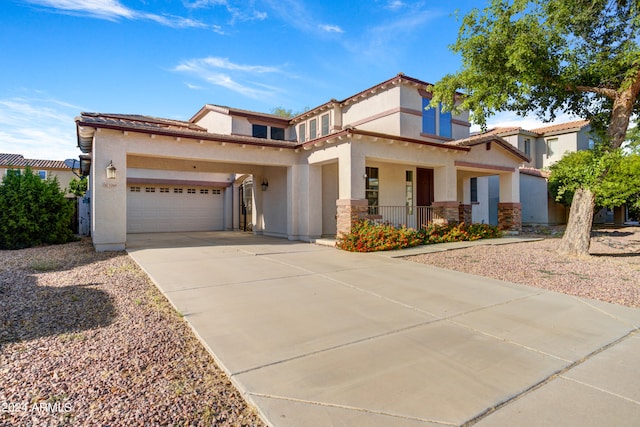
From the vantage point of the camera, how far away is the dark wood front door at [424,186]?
14820mm

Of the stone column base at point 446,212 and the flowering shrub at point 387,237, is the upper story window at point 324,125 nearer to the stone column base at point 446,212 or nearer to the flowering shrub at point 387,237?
the stone column base at point 446,212

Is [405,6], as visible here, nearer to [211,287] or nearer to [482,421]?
[211,287]

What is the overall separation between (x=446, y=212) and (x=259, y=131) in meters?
9.30

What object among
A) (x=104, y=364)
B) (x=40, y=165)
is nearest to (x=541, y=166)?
(x=104, y=364)

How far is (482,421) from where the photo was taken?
2273 millimetres

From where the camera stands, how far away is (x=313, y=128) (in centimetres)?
1608

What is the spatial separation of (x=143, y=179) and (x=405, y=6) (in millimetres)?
13797

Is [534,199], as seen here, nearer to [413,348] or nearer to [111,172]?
[413,348]

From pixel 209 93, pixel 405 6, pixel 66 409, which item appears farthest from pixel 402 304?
pixel 209 93

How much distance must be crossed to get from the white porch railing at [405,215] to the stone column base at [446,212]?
0.24 m

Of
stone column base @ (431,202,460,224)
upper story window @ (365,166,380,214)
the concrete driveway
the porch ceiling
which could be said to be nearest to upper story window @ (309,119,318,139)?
the porch ceiling

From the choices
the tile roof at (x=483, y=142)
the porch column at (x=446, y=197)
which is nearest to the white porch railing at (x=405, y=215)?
the porch column at (x=446, y=197)

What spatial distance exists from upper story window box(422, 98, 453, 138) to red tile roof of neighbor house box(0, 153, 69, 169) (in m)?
31.8

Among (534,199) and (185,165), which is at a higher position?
(185,165)
